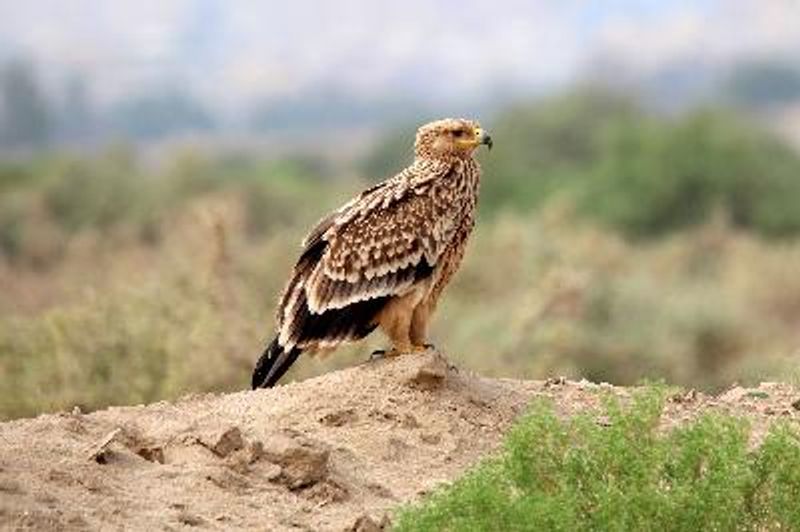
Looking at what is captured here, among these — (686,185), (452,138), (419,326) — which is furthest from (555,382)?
(686,185)

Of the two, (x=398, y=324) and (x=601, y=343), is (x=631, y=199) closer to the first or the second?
(x=601, y=343)

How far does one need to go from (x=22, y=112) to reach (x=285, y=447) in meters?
140

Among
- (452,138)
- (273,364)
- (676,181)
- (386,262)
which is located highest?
(452,138)

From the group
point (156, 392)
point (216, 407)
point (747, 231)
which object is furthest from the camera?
point (747, 231)

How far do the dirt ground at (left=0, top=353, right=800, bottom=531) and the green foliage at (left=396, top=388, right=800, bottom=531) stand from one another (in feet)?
2.19

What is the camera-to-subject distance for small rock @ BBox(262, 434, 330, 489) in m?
9.05

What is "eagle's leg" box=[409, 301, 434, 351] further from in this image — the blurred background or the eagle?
the blurred background

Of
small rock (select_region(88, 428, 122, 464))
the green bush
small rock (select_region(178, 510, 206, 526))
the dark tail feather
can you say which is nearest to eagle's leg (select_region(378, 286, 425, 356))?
the dark tail feather

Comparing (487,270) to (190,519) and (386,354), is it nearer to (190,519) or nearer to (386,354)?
(386,354)

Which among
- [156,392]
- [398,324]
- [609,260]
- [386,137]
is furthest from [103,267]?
[386,137]

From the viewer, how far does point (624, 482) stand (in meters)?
7.93

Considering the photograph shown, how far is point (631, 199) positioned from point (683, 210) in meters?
1.48

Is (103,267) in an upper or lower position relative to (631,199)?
upper

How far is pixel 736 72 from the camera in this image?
162125mm
